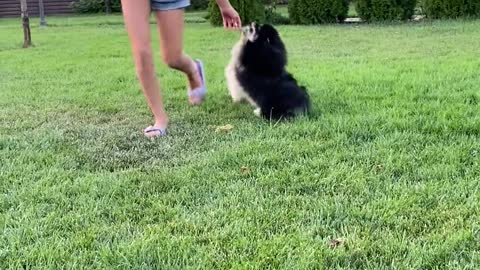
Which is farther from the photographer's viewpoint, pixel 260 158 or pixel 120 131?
pixel 120 131

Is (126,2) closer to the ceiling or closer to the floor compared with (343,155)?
closer to the ceiling

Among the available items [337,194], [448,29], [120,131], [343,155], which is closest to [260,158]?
[343,155]

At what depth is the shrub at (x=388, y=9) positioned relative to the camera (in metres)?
13.0

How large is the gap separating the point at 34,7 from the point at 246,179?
74.8 feet

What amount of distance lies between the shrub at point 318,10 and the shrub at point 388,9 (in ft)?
1.47

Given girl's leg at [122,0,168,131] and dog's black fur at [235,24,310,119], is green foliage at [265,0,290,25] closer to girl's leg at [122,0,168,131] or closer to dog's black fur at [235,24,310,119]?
dog's black fur at [235,24,310,119]

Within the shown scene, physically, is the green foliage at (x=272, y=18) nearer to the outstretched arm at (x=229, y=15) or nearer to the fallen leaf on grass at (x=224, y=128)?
the outstretched arm at (x=229, y=15)

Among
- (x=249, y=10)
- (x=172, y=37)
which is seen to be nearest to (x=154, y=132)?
(x=172, y=37)

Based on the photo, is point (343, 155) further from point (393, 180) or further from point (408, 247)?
point (408, 247)

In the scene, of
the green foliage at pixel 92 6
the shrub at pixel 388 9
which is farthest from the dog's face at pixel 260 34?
the green foliage at pixel 92 6

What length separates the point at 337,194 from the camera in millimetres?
2574

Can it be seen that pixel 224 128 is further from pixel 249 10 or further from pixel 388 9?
pixel 388 9

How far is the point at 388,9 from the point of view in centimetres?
1310

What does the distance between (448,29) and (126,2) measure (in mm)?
8053
